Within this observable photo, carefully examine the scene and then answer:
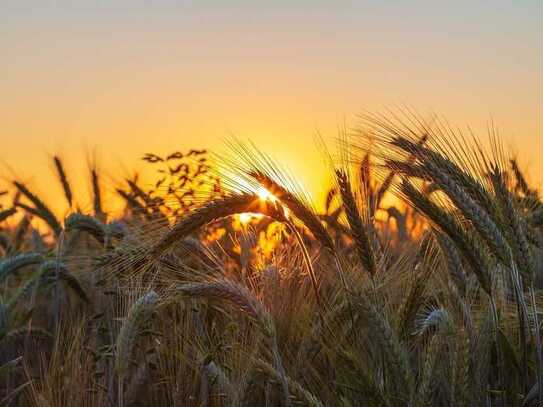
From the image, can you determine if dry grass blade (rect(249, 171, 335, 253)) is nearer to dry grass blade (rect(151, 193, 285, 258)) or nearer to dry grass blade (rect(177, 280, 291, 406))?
dry grass blade (rect(151, 193, 285, 258))

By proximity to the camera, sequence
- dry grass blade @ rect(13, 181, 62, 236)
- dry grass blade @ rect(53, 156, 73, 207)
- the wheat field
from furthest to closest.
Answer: dry grass blade @ rect(53, 156, 73, 207), dry grass blade @ rect(13, 181, 62, 236), the wheat field

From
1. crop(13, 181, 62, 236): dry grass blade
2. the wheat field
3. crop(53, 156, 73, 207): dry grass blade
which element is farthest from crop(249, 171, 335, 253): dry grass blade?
crop(53, 156, 73, 207): dry grass blade

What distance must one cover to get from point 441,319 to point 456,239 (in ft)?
1.39

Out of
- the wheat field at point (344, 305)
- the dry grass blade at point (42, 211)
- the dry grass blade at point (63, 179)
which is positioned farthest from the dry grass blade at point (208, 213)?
the dry grass blade at point (63, 179)

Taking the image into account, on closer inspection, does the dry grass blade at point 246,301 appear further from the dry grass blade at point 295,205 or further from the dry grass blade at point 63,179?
the dry grass blade at point 63,179

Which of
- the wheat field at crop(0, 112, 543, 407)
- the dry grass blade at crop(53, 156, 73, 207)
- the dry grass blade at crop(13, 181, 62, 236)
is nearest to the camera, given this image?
the wheat field at crop(0, 112, 543, 407)

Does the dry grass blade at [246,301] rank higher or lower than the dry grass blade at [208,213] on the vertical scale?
lower

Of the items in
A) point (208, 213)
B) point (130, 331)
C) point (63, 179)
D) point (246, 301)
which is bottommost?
point (130, 331)

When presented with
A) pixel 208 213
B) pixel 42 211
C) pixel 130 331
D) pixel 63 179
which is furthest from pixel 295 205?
pixel 63 179

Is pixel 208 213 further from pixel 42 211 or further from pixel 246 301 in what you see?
pixel 42 211

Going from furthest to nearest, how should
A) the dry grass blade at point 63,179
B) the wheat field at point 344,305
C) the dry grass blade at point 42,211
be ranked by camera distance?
the dry grass blade at point 63,179 → the dry grass blade at point 42,211 → the wheat field at point 344,305

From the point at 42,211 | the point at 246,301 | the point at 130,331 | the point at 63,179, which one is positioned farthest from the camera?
the point at 63,179

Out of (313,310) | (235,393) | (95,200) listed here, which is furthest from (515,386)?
(95,200)

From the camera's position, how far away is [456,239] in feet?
10.8
